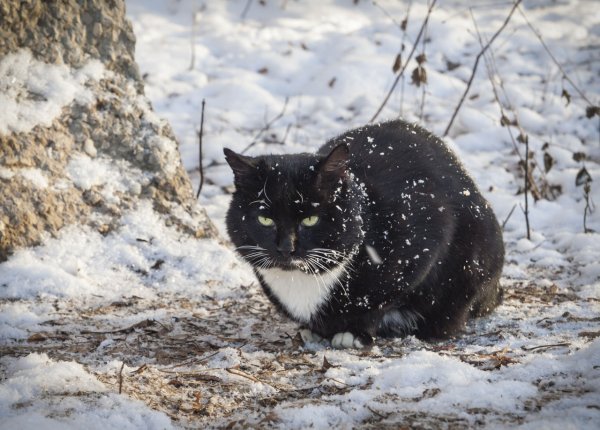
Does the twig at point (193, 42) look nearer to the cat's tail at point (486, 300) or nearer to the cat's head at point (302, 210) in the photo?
the cat's head at point (302, 210)

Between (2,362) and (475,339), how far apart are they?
2.42 metres

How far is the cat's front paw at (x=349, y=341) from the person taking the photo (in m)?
3.33

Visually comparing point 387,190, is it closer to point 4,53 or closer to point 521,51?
point 4,53

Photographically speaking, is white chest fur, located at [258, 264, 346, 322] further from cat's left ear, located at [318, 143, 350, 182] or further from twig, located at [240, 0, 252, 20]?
twig, located at [240, 0, 252, 20]

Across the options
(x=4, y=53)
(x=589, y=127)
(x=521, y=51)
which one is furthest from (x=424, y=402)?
(x=521, y=51)

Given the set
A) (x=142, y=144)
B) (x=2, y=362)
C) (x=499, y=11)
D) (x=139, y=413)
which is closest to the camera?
(x=139, y=413)

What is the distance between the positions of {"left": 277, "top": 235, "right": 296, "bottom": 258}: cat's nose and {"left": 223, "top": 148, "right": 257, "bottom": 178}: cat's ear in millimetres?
396

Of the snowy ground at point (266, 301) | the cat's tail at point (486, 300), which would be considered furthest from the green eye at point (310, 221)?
the cat's tail at point (486, 300)

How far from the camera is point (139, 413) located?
2.12 metres

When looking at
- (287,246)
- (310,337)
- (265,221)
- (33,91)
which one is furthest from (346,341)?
(33,91)

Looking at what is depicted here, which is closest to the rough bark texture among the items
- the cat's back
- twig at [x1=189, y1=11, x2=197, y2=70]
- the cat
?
the cat

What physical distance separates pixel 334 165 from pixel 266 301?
1.38 m

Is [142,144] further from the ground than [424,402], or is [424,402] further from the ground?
[142,144]

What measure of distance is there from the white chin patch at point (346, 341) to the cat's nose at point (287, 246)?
63cm
